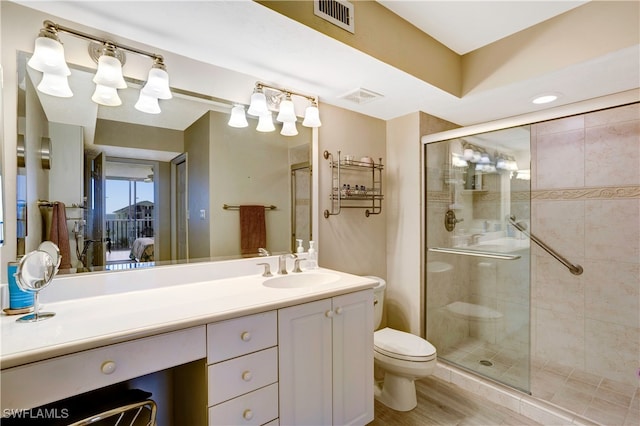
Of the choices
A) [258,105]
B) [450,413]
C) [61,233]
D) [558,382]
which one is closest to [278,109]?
[258,105]

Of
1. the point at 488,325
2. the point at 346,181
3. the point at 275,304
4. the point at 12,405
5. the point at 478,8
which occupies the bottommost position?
the point at 488,325

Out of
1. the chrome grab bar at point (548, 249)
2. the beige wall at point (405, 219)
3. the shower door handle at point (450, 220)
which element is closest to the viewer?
the chrome grab bar at point (548, 249)

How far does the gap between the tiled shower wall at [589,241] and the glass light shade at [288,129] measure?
1.75m

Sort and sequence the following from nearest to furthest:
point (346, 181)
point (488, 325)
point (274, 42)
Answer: point (274, 42) < point (346, 181) < point (488, 325)

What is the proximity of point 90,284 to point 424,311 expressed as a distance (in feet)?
7.22

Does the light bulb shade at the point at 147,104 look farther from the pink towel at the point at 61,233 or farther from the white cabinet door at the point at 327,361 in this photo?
the white cabinet door at the point at 327,361

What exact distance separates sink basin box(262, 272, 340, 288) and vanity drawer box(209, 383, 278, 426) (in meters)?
0.56

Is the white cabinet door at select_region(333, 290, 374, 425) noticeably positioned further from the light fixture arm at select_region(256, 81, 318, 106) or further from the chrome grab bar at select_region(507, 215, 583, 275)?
the chrome grab bar at select_region(507, 215, 583, 275)

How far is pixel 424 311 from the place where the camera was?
2.38 metres

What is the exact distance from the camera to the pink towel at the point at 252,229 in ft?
5.81

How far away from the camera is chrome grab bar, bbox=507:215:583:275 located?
87.8 inches

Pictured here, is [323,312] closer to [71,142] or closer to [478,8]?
[71,142]

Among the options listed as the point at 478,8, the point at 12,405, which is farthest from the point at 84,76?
the point at 478,8

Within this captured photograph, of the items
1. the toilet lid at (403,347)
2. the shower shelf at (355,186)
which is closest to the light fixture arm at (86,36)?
the shower shelf at (355,186)
